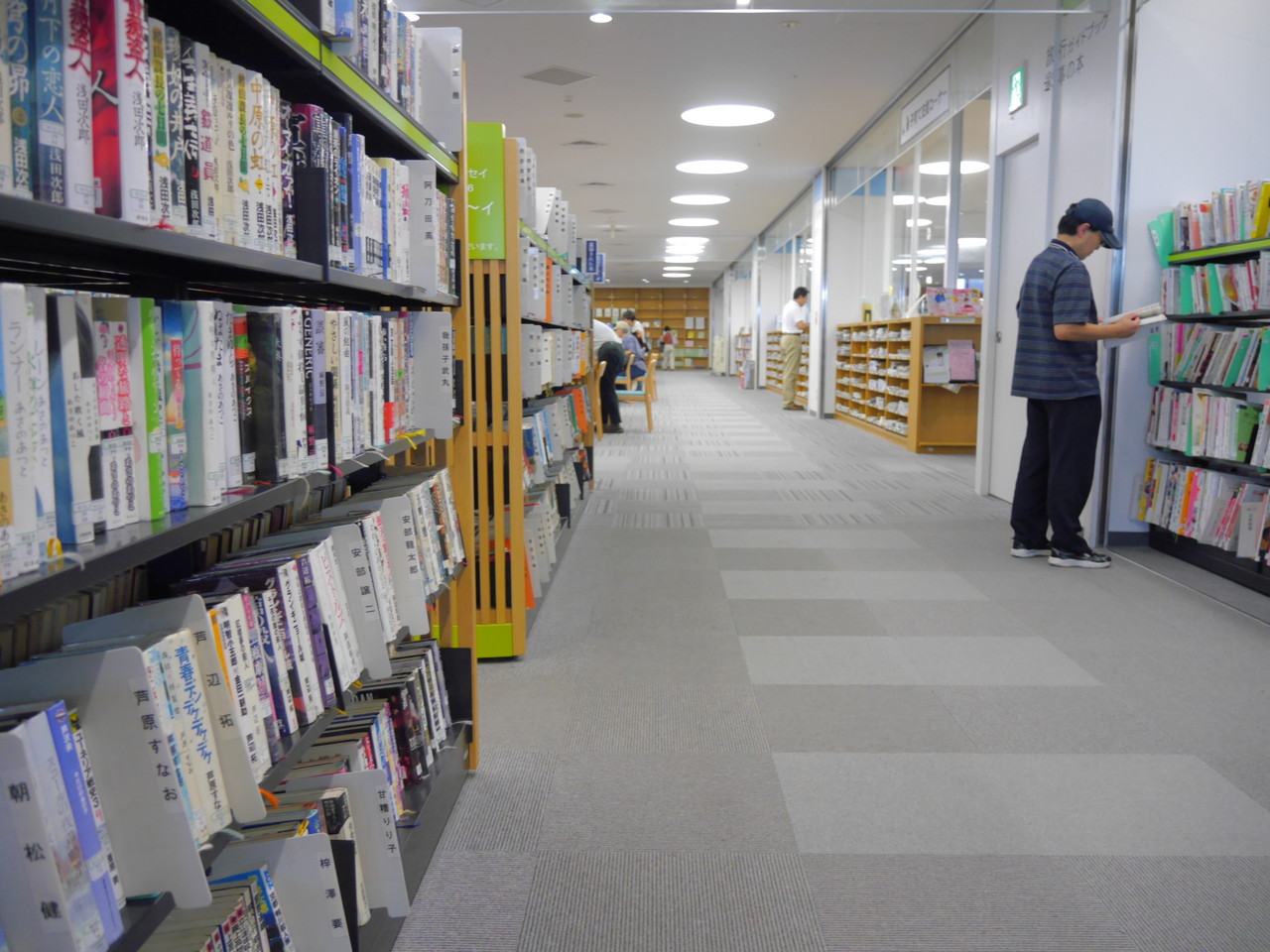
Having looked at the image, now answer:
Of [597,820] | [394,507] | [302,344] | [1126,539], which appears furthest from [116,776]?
[1126,539]

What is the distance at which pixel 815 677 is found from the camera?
3055 millimetres

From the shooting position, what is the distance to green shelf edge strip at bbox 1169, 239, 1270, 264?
389 centimetres

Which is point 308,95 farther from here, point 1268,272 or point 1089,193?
point 1089,193

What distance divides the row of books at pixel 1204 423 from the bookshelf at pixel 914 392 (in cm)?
400

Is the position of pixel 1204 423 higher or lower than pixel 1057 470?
higher

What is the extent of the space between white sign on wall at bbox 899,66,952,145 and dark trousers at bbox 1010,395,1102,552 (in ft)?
13.4

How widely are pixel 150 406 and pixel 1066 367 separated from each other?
4.00 metres

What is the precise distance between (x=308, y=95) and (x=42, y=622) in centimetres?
97

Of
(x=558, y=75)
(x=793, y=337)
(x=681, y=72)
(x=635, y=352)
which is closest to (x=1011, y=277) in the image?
(x=681, y=72)

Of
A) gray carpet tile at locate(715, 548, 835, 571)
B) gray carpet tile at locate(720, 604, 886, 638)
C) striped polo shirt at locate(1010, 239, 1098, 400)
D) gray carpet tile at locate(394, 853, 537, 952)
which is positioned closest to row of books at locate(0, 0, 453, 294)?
gray carpet tile at locate(394, 853, 537, 952)

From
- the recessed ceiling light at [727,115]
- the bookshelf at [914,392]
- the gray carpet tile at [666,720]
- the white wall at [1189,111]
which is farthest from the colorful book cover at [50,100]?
the recessed ceiling light at [727,115]

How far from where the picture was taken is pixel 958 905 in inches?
71.9

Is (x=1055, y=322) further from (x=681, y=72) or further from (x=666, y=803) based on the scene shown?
(x=681, y=72)

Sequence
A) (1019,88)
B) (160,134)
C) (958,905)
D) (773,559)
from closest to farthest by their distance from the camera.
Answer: (160,134), (958,905), (773,559), (1019,88)
